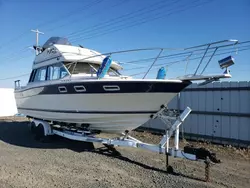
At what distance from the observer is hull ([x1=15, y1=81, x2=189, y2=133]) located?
5.82 meters

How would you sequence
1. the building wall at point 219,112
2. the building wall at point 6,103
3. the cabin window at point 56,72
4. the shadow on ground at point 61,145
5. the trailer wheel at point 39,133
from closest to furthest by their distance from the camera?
the shadow on ground at point 61,145 → the building wall at point 219,112 → the cabin window at point 56,72 → the trailer wheel at point 39,133 → the building wall at point 6,103

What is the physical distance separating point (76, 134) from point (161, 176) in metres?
3.06

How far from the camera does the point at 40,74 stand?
29.3ft

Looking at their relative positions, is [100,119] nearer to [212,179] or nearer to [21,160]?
[21,160]

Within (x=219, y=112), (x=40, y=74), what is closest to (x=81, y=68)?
(x=40, y=74)

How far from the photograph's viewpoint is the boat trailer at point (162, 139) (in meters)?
4.79

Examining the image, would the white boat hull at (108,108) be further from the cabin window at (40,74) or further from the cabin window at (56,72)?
the cabin window at (40,74)

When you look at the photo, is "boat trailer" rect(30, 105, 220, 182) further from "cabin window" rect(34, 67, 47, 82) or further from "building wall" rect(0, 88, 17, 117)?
"building wall" rect(0, 88, 17, 117)

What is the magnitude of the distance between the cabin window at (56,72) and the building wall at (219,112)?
13.6ft

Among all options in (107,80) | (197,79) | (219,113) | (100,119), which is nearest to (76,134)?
(100,119)

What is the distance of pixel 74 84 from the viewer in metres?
6.62

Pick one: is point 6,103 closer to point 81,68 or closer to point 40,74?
point 40,74

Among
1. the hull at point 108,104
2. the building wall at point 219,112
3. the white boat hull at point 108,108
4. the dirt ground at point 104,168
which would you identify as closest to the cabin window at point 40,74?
the hull at point 108,104

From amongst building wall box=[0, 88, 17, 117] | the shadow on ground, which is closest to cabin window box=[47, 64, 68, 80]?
the shadow on ground
